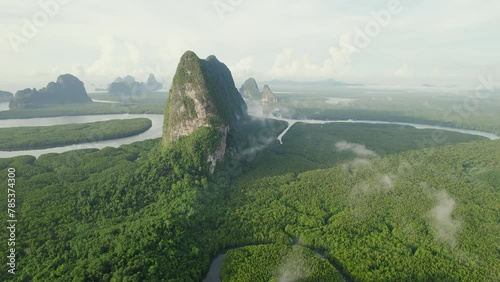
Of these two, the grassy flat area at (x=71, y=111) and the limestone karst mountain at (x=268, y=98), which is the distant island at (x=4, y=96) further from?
the limestone karst mountain at (x=268, y=98)

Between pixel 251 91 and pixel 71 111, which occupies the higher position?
pixel 251 91

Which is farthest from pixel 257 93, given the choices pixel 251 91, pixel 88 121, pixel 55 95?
pixel 55 95

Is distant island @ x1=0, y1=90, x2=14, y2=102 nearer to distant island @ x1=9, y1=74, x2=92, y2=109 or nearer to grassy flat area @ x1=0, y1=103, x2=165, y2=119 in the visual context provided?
distant island @ x1=9, y1=74, x2=92, y2=109


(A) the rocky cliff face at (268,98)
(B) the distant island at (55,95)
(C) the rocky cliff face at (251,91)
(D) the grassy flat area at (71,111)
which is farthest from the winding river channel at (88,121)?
(C) the rocky cliff face at (251,91)

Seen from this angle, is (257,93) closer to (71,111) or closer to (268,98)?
(268,98)

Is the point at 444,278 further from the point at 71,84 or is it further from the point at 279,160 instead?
the point at 71,84
